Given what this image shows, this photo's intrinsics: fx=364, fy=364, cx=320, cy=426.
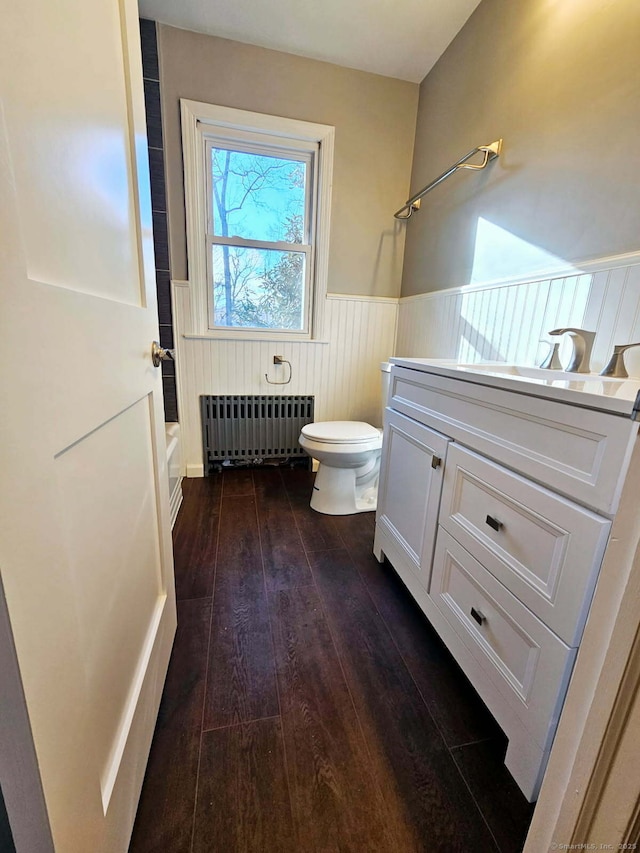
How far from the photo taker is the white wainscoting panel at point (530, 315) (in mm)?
1083

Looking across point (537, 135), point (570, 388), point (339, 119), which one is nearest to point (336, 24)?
point (339, 119)

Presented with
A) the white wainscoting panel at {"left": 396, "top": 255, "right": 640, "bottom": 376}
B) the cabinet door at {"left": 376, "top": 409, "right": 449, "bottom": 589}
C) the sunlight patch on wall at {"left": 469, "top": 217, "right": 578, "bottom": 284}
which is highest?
the sunlight patch on wall at {"left": 469, "top": 217, "right": 578, "bottom": 284}

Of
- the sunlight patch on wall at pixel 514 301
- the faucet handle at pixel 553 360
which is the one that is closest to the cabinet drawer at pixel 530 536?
the faucet handle at pixel 553 360

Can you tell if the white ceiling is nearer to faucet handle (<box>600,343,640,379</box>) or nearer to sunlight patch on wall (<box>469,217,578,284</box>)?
sunlight patch on wall (<box>469,217,578,284</box>)

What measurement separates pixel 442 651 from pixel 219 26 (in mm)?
2965

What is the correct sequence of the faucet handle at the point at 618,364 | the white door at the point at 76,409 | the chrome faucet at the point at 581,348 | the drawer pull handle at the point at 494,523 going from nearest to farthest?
the white door at the point at 76,409
the drawer pull handle at the point at 494,523
the faucet handle at the point at 618,364
the chrome faucet at the point at 581,348

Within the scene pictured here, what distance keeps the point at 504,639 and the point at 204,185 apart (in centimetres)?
252

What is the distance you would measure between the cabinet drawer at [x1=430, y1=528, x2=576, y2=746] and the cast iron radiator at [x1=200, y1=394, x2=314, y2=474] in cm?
156

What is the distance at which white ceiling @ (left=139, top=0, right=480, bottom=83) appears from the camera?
5.62 feet

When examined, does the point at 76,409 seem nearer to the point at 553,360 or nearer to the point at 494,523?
the point at 494,523

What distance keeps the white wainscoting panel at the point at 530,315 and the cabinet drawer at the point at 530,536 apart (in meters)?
0.61

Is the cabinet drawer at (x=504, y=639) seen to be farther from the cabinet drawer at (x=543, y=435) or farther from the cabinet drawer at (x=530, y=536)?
the cabinet drawer at (x=543, y=435)

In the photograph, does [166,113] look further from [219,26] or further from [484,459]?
[484,459]

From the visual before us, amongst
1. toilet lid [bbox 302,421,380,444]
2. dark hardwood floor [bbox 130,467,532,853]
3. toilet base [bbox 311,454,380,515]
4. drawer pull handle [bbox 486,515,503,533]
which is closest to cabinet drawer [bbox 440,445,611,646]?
drawer pull handle [bbox 486,515,503,533]
